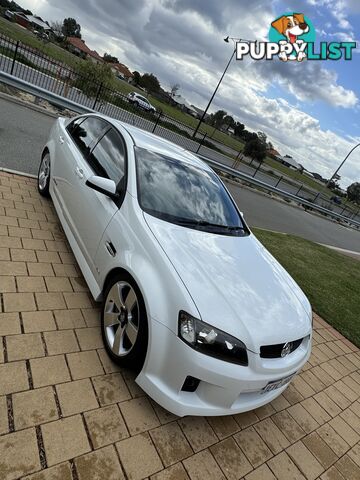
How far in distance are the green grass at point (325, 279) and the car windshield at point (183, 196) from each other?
2856 millimetres

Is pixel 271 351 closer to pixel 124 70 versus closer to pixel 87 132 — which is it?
pixel 87 132

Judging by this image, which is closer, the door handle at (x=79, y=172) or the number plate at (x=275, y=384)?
the number plate at (x=275, y=384)

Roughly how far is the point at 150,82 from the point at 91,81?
64261 mm

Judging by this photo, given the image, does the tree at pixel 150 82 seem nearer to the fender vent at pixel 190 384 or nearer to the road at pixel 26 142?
the road at pixel 26 142

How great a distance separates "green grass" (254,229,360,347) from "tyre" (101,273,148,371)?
12.8 feet

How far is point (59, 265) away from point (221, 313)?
2.11m

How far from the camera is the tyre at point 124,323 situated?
7.80 feet

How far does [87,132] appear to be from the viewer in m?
4.13

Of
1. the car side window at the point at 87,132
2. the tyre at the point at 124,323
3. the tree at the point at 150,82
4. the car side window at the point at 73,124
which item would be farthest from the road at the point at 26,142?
the tree at the point at 150,82

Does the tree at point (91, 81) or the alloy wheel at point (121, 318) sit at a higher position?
the tree at point (91, 81)

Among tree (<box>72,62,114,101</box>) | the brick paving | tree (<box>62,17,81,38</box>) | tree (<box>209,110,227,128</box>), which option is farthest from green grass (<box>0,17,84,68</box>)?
tree (<box>62,17,81,38</box>)

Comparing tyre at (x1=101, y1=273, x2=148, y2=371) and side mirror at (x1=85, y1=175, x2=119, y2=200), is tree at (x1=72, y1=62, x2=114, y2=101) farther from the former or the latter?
tyre at (x1=101, y1=273, x2=148, y2=371)

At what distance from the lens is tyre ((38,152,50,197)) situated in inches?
185

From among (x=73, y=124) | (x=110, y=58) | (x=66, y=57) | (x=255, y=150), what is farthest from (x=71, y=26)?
(x=73, y=124)
